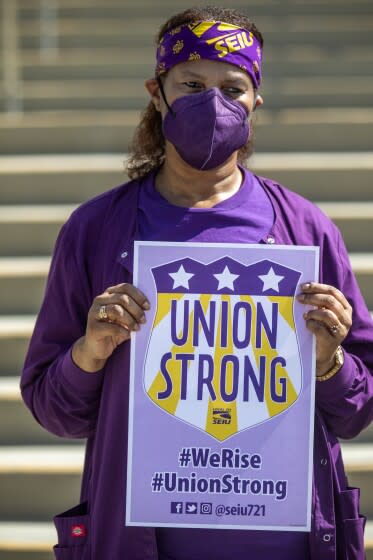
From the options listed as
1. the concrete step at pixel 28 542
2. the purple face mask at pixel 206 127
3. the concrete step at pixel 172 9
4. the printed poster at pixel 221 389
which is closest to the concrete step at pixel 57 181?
the concrete step at pixel 172 9

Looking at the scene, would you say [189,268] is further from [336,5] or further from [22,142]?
[336,5]

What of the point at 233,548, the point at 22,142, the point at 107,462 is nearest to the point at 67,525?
the point at 107,462

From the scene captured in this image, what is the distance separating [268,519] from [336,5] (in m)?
5.22

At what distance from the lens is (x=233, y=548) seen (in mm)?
2072

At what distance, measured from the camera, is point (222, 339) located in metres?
2.06

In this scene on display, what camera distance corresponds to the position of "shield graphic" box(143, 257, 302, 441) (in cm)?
205

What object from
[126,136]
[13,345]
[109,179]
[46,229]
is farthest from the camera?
[126,136]

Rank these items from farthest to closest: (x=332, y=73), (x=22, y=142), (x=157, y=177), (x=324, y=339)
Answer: (x=332, y=73) → (x=22, y=142) → (x=157, y=177) → (x=324, y=339)

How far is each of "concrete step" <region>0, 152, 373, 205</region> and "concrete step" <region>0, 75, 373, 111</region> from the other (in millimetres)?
775

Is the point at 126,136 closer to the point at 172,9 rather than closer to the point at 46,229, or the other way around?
the point at 46,229

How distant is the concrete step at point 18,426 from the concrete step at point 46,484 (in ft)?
0.56

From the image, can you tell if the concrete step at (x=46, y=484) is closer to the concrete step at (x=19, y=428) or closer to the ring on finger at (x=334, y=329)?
the concrete step at (x=19, y=428)

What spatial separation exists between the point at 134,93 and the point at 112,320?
438cm

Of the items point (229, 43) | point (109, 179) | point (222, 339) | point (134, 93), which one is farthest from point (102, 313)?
point (134, 93)
